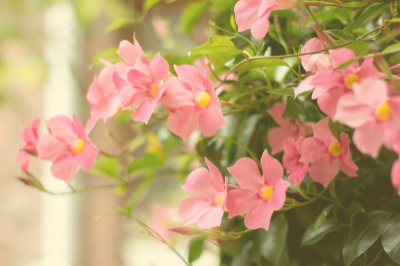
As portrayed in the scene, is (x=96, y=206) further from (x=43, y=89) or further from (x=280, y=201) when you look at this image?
(x=280, y=201)

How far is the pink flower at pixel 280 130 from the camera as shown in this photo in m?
0.40

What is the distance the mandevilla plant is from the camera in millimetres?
265

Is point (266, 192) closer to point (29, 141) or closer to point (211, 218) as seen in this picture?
point (211, 218)

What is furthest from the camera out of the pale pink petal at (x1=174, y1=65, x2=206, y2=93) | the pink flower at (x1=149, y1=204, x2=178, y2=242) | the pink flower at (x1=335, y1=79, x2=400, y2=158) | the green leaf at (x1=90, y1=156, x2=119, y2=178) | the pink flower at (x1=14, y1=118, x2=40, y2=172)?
the pink flower at (x1=149, y1=204, x2=178, y2=242)

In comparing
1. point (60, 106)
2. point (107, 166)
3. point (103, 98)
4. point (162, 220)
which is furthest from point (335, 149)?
point (60, 106)

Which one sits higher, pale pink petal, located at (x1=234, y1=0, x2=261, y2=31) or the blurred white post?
pale pink petal, located at (x1=234, y1=0, x2=261, y2=31)

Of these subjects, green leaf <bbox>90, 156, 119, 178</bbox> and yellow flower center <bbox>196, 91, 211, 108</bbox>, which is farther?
green leaf <bbox>90, 156, 119, 178</bbox>

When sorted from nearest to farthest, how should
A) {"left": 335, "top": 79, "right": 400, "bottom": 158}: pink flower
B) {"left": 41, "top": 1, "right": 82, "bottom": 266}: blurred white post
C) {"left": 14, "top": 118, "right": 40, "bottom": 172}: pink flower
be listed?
{"left": 335, "top": 79, "right": 400, "bottom": 158}: pink flower, {"left": 14, "top": 118, "right": 40, "bottom": 172}: pink flower, {"left": 41, "top": 1, "right": 82, "bottom": 266}: blurred white post

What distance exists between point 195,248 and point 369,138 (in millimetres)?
375

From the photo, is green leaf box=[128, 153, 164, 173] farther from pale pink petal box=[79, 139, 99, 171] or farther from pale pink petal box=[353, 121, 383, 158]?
pale pink petal box=[353, 121, 383, 158]

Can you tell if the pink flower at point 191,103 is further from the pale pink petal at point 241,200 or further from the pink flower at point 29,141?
the pink flower at point 29,141

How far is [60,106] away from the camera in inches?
55.9

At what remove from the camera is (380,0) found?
315 millimetres

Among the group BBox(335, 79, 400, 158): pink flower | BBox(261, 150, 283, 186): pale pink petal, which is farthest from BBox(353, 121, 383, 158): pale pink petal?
BBox(261, 150, 283, 186): pale pink petal
